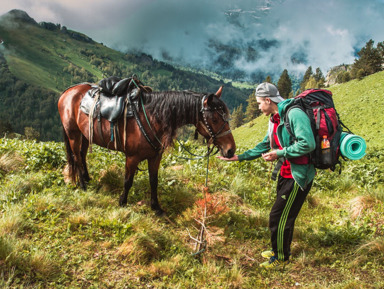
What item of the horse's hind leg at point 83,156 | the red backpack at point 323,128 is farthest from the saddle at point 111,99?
the red backpack at point 323,128

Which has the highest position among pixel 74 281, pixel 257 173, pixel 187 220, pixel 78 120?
pixel 78 120

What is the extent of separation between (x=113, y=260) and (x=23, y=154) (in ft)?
15.8

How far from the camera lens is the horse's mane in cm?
421

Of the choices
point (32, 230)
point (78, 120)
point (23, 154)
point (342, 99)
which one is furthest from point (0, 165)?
point (342, 99)

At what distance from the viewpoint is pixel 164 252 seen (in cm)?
371

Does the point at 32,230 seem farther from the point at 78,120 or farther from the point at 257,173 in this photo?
the point at 257,173

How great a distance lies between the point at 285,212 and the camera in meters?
3.44

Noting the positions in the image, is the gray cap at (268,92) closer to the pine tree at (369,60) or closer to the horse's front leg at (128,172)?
the horse's front leg at (128,172)

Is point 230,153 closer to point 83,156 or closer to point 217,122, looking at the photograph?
point 217,122

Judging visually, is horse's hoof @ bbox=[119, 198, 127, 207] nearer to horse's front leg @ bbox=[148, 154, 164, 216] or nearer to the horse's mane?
horse's front leg @ bbox=[148, 154, 164, 216]

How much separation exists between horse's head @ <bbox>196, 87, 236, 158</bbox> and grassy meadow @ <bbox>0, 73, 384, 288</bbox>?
2.89 feet

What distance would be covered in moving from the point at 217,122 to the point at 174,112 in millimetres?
821

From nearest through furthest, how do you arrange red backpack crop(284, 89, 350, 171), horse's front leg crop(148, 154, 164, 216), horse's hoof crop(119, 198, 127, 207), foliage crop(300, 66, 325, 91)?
1. red backpack crop(284, 89, 350, 171)
2. horse's front leg crop(148, 154, 164, 216)
3. horse's hoof crop(119, 198, 127, 207)
4. foliage crop(300, 66, 325, 91)

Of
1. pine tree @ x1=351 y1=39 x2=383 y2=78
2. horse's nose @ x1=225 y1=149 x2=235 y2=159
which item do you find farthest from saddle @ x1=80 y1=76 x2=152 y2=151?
pine tree @ x1=351 y1=39 x2=383 y2=78
